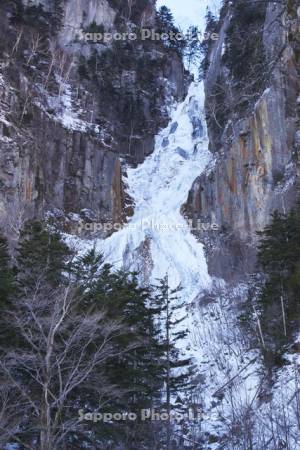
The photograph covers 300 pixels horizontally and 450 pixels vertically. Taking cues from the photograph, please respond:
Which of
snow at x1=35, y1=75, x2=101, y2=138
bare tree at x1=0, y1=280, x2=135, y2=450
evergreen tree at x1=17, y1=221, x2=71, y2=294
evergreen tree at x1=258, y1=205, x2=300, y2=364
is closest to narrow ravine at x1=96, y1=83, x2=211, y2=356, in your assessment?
snow at x1=35, y1=75, x2=101, y2=138

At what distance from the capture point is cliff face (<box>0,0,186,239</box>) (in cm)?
3981

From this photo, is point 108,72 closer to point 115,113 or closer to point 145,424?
point 115,113

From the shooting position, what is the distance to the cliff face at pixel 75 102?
3981 cm

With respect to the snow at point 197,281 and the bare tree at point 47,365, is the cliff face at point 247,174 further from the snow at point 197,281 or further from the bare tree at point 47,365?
the bare tree at point 47,365

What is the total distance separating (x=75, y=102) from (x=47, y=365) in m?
42.2

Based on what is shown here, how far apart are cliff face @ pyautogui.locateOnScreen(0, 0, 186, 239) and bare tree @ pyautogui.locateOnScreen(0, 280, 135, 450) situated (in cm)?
1978

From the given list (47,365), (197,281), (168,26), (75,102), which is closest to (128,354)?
(47,365)

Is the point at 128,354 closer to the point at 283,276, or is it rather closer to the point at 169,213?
the point at 283,276

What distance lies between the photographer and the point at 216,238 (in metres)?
42.5

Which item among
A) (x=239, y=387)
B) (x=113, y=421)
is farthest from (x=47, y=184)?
(x=113, y=421)

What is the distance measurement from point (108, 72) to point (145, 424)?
4626cm

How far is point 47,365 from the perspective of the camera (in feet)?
41.4

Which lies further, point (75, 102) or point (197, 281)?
point (75, 102)

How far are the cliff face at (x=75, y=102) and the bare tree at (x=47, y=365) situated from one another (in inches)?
779
